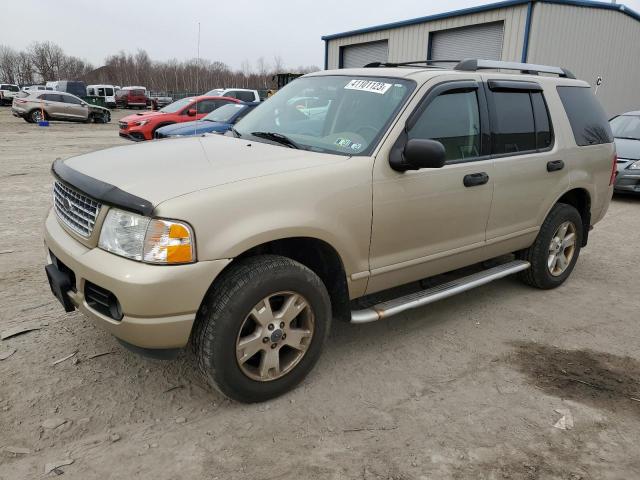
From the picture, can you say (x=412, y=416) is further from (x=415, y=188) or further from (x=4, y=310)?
(x=4, y=310)

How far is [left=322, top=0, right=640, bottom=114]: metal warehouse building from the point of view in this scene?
15406 mm

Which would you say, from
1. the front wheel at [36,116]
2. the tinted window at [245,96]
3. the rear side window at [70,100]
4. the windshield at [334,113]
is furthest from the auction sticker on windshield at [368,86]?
Answer: the rear side window at [70,100]

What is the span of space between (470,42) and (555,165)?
1453 centimetres

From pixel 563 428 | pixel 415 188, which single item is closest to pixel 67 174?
pixel 415 188

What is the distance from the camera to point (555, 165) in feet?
14.2

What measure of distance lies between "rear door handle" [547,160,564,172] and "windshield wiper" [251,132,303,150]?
7.26 feet

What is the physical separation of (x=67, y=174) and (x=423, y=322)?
2704mm

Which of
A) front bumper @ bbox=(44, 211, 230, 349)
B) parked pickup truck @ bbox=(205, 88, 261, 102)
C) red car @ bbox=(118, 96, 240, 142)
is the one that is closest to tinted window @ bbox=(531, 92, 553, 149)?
front bumper @ bbox=(44, 211, 230, 349)

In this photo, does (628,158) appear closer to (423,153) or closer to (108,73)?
(423,153)

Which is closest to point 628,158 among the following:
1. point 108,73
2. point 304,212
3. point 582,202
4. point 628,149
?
point 628,149

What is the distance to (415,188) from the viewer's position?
129 inches

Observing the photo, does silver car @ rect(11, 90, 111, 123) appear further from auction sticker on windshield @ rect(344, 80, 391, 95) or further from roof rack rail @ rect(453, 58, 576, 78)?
roof rack rail @ rect(453, 58, 576, 78)

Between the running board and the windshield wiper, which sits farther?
the windshield wiper

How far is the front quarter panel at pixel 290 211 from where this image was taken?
249cm
